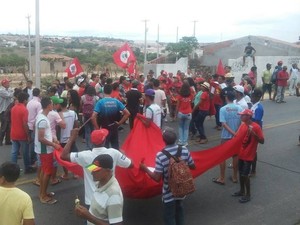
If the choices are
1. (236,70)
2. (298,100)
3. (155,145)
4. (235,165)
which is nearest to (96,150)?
(155,145)

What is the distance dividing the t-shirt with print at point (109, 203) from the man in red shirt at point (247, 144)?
3442 millimetres

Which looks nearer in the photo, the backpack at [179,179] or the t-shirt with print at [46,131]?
the backpack at [179,179]

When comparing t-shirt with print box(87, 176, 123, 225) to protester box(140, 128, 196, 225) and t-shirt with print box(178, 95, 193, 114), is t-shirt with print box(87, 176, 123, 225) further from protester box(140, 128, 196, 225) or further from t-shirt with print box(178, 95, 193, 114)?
t-shirt with print box(178, 95, 193, 114)

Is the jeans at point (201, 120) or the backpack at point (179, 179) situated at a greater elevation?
the backpack at point (179, 179)

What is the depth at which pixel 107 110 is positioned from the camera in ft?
24.9

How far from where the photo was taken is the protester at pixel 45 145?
19.7 ft

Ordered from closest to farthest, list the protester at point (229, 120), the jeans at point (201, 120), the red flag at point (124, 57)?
the protester at point (229, 120), the jeans at point (201, 120), the red flag at point (124, 57)

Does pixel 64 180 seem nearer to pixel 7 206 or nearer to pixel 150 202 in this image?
pixel 150 202

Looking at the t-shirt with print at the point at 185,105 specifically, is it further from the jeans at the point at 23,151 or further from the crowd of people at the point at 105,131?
the jeans at the point at 23,151

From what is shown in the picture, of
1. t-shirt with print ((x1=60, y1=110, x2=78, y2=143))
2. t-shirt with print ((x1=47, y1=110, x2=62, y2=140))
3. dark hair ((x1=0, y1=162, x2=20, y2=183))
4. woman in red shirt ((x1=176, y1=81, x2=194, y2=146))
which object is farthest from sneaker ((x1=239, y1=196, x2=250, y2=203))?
dark hair ((x1=0, y1=162, x2=20, y2=183))

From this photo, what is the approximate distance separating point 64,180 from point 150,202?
2.04 metres

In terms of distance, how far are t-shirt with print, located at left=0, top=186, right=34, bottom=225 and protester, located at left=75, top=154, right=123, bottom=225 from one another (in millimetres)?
579

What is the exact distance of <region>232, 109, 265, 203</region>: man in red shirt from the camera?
20.6 ft

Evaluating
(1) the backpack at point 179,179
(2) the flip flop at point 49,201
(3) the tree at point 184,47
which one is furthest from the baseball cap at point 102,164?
(3) the tree at point 184,47
